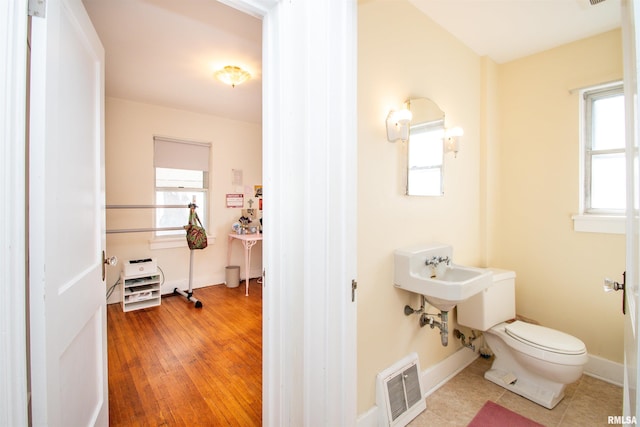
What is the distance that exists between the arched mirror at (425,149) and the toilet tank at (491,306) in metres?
0.79

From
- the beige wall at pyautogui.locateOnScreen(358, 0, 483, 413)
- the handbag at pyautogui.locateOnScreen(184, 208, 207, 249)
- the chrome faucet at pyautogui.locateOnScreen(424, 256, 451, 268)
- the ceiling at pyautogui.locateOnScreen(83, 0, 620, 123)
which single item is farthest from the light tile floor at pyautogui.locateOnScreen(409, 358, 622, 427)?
the handbag at pyautogui.locateOnScreen(184, 208, 207, 249)

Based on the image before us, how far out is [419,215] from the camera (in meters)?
1.74

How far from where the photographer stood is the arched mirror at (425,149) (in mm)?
1646

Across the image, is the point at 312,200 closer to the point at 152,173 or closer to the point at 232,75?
the point at 232,75

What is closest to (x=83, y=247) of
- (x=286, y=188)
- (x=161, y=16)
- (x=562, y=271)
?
(x=286, y=188)

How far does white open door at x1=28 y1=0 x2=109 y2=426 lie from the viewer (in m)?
0.73

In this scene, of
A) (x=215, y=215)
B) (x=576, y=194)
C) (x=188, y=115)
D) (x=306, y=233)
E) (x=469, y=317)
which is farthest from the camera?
(x=215, y=215)

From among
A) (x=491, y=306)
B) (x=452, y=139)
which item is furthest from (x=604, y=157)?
(x=491, y=306)

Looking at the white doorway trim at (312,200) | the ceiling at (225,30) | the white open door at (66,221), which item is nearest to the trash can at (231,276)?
the ceiling at (225,30)

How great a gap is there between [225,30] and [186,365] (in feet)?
8.32

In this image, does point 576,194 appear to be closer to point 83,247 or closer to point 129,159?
point 83,247

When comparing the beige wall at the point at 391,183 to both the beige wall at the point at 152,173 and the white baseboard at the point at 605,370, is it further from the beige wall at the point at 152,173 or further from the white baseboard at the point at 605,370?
the beige wall at the point at 152,173

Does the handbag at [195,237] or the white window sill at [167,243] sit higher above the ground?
the handbag at [195,237]

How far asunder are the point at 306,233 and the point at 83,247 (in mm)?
885
